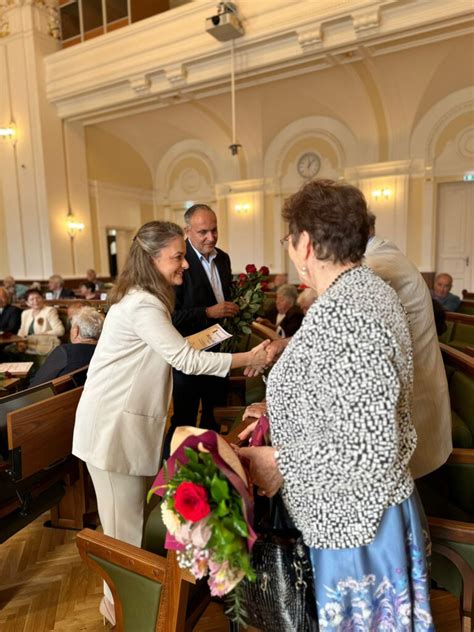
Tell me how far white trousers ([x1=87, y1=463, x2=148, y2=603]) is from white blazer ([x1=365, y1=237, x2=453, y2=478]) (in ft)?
3.55

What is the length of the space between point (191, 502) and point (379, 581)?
1.68 feet

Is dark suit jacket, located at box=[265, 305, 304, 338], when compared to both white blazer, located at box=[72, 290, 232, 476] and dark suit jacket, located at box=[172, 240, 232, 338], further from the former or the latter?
white blazer, located at box=[72, 290, 232, 476]

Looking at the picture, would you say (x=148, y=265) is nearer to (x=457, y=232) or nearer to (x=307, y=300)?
(x=307, y=300)

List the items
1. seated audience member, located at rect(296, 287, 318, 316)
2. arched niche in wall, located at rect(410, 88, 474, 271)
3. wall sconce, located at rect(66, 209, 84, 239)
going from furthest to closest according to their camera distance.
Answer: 1. wall sconce, located at rect(66, 209, 84, 239)
2. arched niche in wall, located at rect(410, 88, 474, 271)
3. seated audience member, located at rect(296, 287, 318, 316)

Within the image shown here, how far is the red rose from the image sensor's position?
0.82 meters

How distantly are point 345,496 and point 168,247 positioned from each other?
43.0 inches

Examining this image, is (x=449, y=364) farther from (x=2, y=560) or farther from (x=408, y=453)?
(x=2, y=560)

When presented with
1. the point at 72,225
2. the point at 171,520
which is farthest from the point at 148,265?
the point at 72,225

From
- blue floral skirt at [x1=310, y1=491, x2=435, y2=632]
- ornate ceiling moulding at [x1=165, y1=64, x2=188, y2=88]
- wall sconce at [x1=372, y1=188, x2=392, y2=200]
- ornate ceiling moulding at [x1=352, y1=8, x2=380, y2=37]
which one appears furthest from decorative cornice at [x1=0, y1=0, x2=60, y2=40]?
blue floral skirt at [x1=310, y1=491, x2=435, y2=632]

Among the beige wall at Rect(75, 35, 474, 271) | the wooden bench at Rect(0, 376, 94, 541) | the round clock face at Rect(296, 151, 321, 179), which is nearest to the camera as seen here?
the wooden bench at Rect(0, 376, 94, 541)

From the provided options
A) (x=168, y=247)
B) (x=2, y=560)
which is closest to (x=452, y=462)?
(x=168, y=247)

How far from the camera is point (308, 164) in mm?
10133

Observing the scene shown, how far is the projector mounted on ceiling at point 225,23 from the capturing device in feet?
20.8

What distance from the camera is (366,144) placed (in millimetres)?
9258
